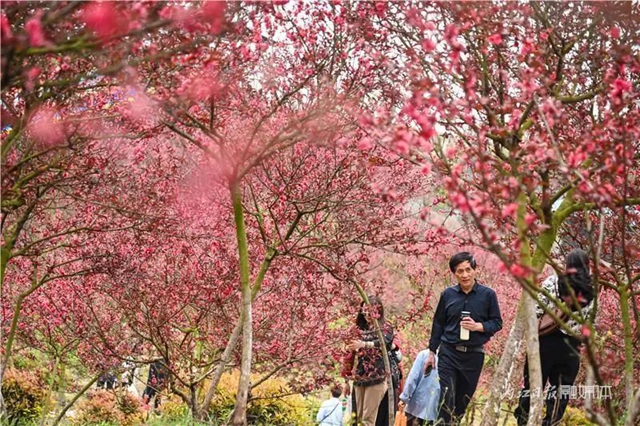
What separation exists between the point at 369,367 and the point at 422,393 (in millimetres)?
815

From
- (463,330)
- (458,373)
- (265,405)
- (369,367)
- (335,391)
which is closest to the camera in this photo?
(463,330)

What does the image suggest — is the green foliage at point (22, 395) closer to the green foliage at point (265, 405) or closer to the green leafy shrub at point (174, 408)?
the green leafy shrub at point (174, 408)

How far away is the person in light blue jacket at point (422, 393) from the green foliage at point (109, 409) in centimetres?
449

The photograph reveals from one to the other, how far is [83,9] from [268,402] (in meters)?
8.40

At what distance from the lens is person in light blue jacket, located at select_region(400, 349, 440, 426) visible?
697 centimetres

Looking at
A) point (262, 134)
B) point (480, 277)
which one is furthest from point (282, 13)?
point (480, 277)

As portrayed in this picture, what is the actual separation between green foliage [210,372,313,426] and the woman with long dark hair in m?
2.38

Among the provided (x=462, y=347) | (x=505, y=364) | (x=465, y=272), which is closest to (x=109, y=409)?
(x=462, y=347)

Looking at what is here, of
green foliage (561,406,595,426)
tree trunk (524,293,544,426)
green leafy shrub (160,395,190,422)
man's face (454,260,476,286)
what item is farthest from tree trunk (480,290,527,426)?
green foliage (561,406,595,426)

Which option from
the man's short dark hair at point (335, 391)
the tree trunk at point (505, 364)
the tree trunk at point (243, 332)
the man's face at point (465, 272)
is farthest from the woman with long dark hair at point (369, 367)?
the tree trunk at point (505, 364)

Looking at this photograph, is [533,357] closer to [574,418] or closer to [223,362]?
[223,362]

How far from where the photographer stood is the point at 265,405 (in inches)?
422

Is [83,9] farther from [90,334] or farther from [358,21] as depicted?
[90,334]

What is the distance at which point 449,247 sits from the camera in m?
16.3
